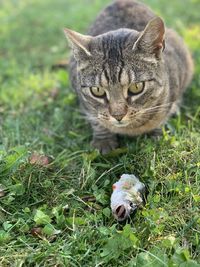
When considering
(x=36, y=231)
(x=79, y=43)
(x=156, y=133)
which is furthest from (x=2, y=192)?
(x=156, y=133)

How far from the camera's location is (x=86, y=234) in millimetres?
2535

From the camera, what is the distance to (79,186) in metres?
3.01

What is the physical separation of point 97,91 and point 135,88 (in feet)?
0.86

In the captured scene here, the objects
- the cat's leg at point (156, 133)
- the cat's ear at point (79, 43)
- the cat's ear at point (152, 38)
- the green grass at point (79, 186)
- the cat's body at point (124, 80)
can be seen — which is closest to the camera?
the green grass at point (79, 186)

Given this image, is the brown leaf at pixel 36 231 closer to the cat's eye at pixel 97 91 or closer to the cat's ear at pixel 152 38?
the cat's eye at pixel 97 91

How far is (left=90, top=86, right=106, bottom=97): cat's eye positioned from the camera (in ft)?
10.1

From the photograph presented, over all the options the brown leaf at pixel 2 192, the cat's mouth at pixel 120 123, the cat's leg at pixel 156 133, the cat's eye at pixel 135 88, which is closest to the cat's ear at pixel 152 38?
the cat's eye at pixel 135 88

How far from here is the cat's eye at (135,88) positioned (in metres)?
3.02

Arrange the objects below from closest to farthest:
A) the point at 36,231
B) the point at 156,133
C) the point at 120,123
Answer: the point at 36,231 → the point at 120,123 → the point at 156,133

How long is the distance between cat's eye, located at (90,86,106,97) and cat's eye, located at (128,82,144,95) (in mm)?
180

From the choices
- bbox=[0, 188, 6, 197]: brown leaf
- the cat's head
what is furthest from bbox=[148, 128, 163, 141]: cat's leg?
bbox=[0, 188, 6, 197]: brown leaf

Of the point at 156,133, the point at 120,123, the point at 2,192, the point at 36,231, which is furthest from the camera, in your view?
the point at 156,133

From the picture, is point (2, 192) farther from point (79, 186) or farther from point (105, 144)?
point (105, 144)

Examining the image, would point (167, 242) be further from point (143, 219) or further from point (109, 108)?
point (109, 108)
